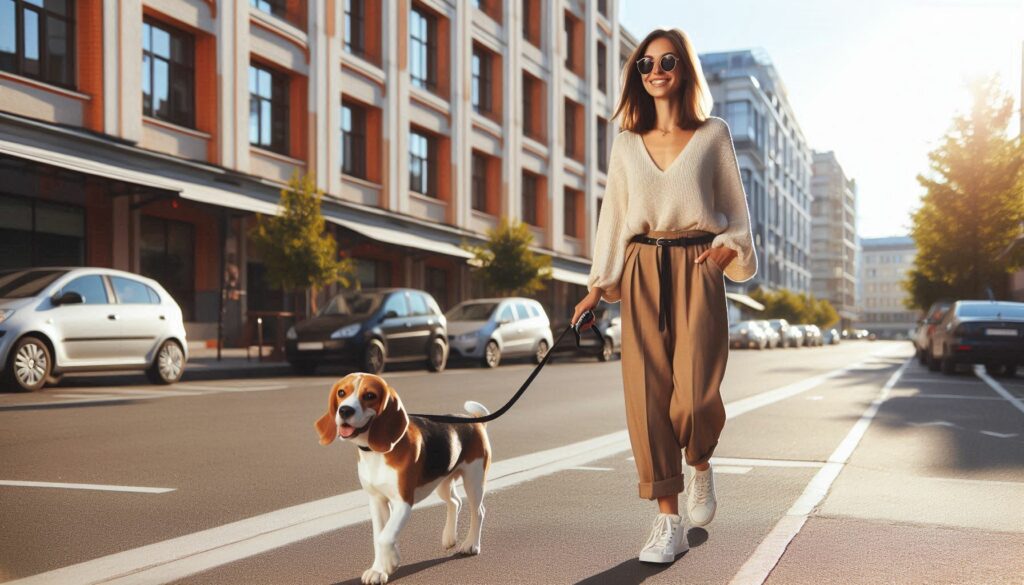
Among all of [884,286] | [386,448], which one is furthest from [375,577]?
[884,286]

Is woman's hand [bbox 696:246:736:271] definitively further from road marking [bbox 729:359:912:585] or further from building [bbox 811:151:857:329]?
building [bbox 811:151:857:329]

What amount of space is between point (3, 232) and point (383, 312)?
6.83 metres

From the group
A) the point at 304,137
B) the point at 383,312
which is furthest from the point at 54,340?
the point at 304,137

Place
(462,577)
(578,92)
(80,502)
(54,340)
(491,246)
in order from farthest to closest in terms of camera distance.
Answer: (578,92) → (491,246) → (54,340) → (80,502) → (462,577)

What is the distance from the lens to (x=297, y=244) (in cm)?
2036

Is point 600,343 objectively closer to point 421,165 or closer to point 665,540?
point 421,165

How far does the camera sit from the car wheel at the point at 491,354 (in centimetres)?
2157

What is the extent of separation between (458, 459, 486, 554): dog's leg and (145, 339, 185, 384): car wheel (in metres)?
11.2

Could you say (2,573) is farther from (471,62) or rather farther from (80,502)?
(471,62)

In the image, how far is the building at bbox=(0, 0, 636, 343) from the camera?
738 inches

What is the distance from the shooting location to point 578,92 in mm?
43875

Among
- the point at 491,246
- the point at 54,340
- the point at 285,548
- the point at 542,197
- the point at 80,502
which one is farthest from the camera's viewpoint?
the point at 542,197

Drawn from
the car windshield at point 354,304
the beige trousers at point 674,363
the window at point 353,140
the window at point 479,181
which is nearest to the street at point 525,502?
the beige trousers at point 674,363

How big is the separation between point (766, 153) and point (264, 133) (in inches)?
2792
